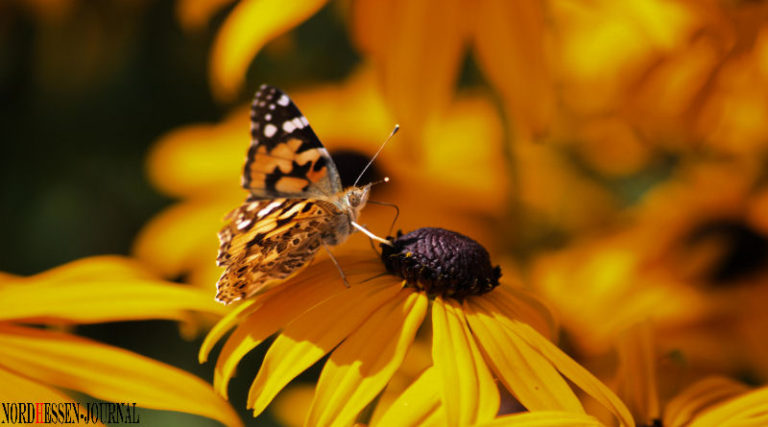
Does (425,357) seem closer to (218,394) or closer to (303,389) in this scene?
(303,389)

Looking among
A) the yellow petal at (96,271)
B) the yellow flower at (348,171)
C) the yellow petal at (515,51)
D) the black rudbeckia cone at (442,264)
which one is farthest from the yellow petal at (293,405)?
the yellow petal at (515,51)

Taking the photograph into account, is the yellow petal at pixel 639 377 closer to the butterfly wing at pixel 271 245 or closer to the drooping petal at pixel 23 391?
the butterfly wing at pixel 271 245

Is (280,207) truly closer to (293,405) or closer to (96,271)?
(96,271)

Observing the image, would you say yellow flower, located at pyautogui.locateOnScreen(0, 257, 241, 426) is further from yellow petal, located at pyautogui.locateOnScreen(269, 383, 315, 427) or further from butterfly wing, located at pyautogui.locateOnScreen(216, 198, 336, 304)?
yellow petal, located at pyautogui.locateOnScreen(269, 383, 315, 427)

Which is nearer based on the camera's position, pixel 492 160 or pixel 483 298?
pixel 483 298

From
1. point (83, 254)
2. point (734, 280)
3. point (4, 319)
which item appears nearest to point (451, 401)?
point (4, 319)

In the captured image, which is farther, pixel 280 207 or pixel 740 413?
pixel 280 207

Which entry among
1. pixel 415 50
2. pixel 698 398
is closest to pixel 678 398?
pixel 698 398
